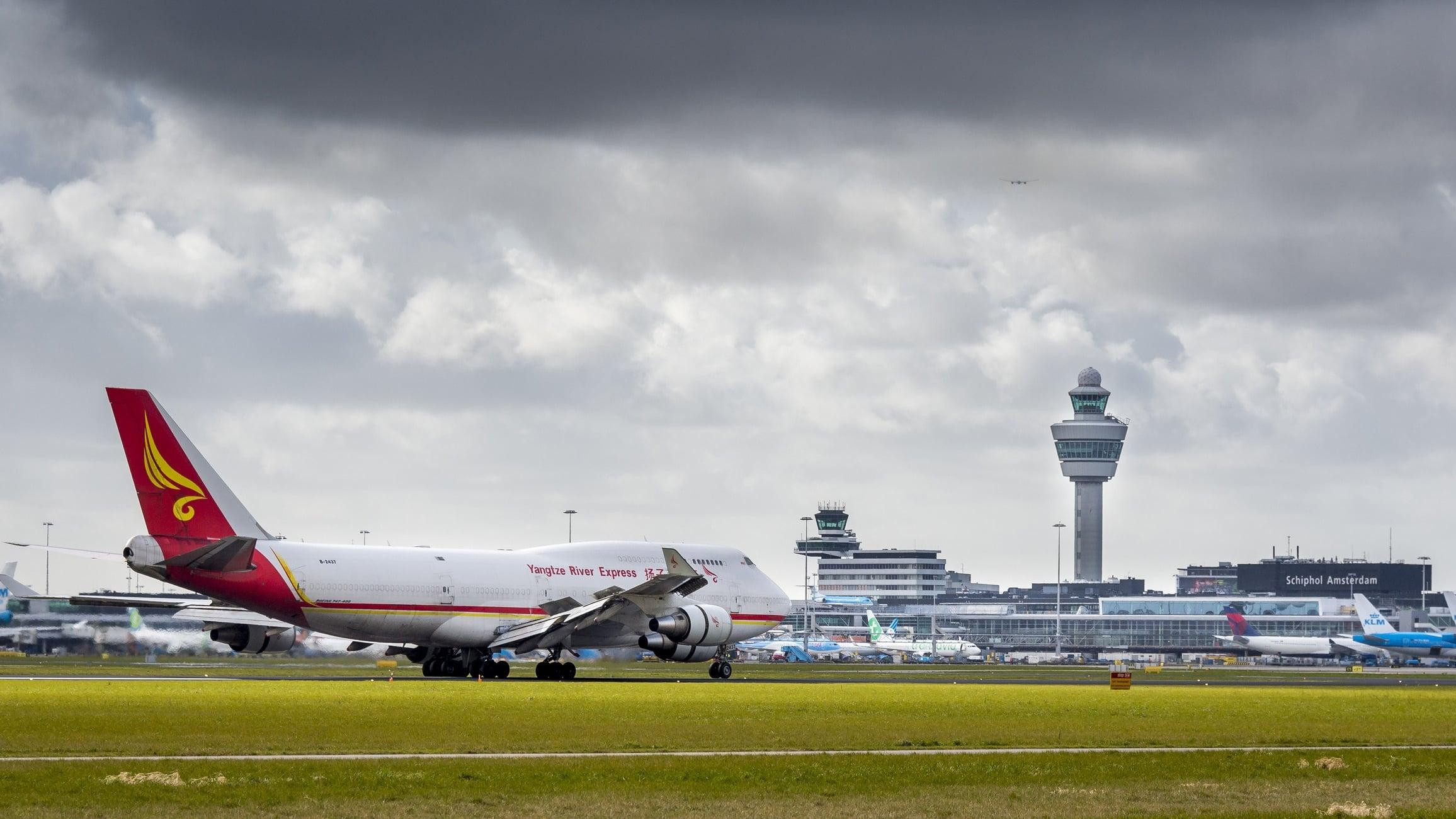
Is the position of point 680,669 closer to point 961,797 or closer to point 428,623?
point 428,623

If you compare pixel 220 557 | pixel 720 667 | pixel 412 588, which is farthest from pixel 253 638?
pixel 720 667

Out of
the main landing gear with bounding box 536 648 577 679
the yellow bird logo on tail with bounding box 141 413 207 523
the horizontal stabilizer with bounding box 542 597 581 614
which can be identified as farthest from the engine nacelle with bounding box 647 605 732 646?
the yellow bird logo on tail with bounding box 141 413 207 523

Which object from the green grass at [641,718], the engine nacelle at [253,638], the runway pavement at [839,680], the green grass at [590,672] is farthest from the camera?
the green grass at [590,672]

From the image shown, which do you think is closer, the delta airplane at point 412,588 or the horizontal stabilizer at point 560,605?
the delta airplane at point 412,588

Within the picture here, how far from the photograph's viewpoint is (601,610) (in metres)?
68.6

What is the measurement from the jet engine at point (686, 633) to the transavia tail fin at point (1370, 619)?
122 meters

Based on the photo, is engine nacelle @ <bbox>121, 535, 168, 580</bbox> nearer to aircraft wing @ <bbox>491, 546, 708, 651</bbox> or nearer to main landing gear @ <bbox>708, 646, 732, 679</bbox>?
aircraft wing @ <bbox>491, 546, 708, 651</bbox>

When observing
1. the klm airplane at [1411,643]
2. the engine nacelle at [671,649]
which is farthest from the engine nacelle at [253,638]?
the klm airplane at [1411,643]

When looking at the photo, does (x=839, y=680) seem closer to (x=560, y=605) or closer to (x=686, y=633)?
(x=686, y=633)

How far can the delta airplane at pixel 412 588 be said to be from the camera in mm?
61031

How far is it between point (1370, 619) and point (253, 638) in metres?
139

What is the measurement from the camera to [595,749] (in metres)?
33.0

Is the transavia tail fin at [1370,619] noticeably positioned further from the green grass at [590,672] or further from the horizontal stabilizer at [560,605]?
the horizontal stabilizer at [560,605]

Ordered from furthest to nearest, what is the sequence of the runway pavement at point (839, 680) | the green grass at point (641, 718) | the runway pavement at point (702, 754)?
the runway pavement at point (839, 680) → the green grass at point (641, 718) → the runway pavement at point (702, 754)
